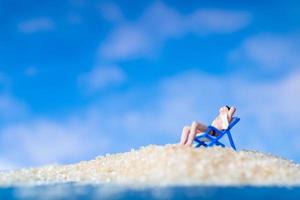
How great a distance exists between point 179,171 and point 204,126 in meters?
2.70

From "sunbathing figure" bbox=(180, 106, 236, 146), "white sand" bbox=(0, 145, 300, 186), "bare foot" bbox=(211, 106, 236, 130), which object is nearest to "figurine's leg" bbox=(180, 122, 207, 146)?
"sunbathing figure" bbox=(180, 106, 236, 146)

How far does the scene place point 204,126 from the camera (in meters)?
15.2

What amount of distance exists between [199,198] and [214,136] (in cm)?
498

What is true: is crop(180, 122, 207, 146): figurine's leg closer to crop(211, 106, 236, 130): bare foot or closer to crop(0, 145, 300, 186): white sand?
crop(0, 145, 300, 186): white sand

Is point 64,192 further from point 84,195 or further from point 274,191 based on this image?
point 274,191

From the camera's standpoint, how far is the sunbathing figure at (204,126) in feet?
48.9

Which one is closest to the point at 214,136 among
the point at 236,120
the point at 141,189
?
the point at 236,120

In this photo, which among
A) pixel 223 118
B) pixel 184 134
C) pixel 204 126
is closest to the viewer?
pixel 184 134

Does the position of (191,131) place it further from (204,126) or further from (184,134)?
(204,126)

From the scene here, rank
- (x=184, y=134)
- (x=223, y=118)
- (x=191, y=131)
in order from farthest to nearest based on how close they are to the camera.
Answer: (x=223, y=118)
(x=184, y=134)
(x=191, y=131)

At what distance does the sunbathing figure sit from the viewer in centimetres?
1491

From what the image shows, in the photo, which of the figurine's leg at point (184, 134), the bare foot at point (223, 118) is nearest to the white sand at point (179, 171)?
the figurine's leg at point (184, 134)

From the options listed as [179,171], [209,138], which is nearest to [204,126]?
[209,138]

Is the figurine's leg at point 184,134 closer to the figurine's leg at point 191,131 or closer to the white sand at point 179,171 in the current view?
the figurine's leg at point 191,131
